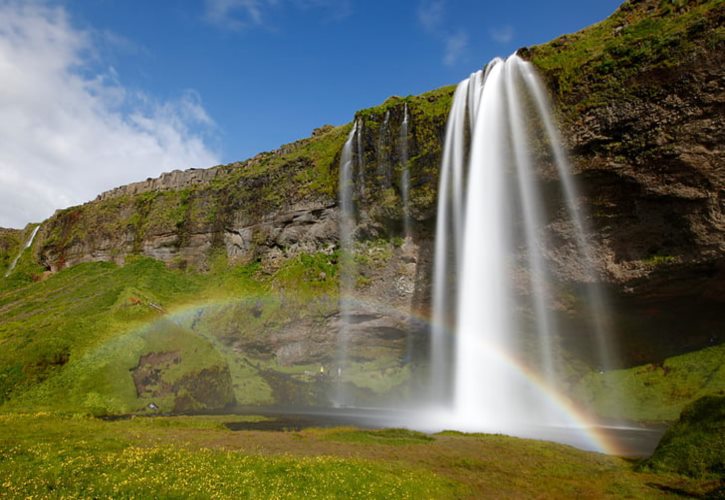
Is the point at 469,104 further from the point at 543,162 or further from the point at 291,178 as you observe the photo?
the point at 291,178

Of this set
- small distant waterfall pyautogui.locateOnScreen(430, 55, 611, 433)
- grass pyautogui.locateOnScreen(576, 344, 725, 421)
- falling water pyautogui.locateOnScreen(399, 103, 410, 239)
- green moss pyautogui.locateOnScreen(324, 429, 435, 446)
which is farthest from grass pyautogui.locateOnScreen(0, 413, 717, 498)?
falling water pyautogui.locateOnScreen(399, 103, 410, 239)

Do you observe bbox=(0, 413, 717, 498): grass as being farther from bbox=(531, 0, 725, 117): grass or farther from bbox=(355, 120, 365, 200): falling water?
bbox=(355, 120, 365, 200): falling water

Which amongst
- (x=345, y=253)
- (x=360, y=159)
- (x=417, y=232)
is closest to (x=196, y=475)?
(x=417, y=232)

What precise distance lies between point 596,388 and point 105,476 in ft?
Result: 135

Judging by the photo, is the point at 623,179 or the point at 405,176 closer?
the point at 623,179

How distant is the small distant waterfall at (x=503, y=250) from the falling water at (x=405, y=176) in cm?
459

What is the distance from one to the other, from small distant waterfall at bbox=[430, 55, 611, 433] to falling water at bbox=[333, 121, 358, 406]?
13.1 meters

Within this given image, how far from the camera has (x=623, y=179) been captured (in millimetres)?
34719

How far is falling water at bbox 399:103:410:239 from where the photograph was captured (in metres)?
47.9

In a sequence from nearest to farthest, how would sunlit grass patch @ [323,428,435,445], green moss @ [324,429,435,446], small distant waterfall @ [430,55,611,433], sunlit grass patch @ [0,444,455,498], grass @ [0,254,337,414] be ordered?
sunlit grass patch @ [0,444,455,498] → green moss @ [324,429,435,446] → sunlit grass patch @ [323,428,435,445] → grass @ [0,254,337,414] → small distant waterfall @ [430,55,611,433]

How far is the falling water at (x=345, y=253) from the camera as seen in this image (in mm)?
50250

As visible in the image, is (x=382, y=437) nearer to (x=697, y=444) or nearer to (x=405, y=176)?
(x=697, y=444)

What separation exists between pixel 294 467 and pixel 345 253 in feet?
133

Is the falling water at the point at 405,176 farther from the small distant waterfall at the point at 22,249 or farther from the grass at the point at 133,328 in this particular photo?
the small distant waterfall at the point at 22,249
